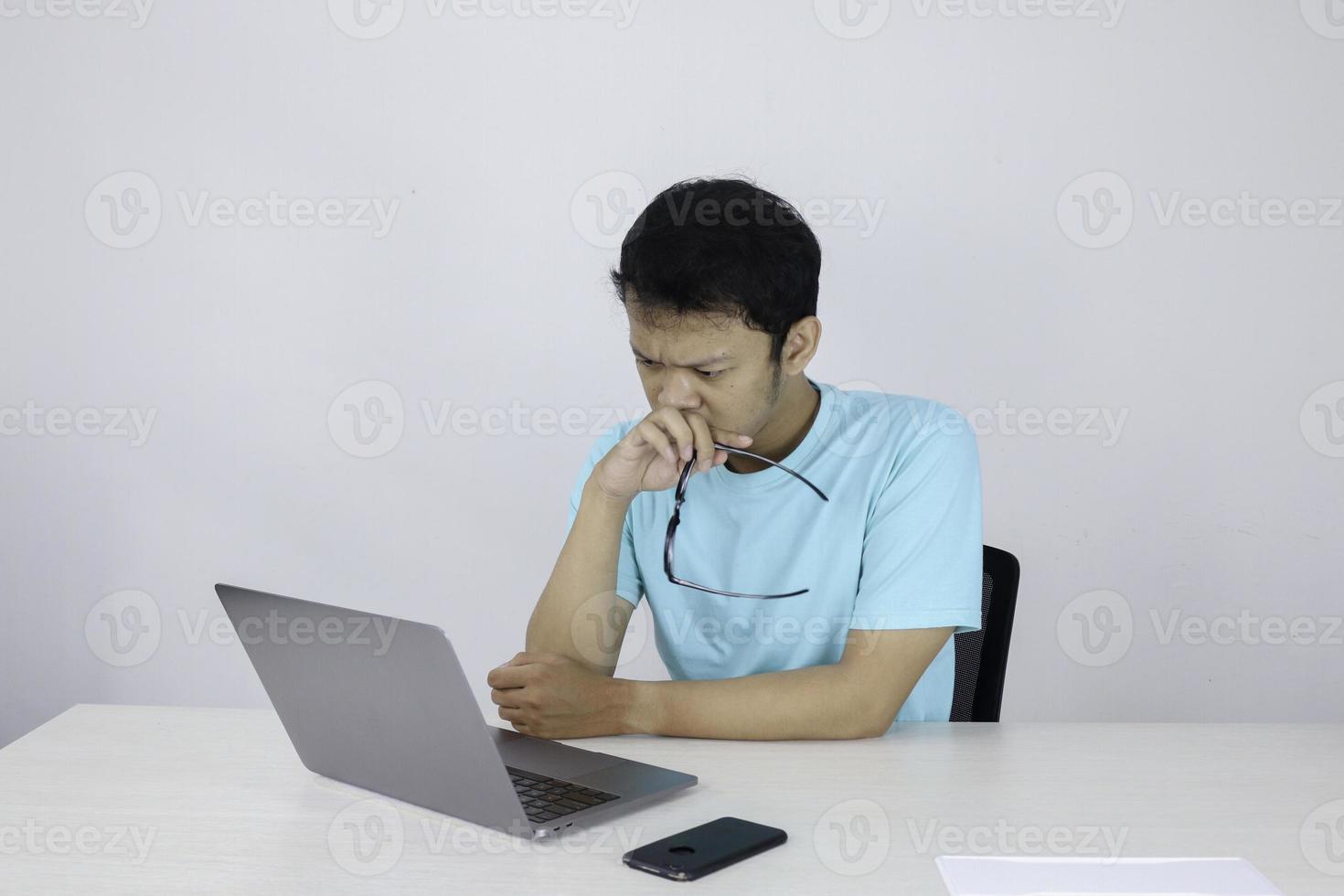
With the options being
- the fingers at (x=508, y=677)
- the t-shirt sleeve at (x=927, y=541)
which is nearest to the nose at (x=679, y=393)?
the t-shirt sleeve at (x=927, y=541)

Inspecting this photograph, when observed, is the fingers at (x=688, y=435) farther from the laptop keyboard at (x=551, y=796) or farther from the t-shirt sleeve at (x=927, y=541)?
the laptop keyboard at (x=551, y=796)

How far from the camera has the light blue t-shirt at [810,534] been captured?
1.72m

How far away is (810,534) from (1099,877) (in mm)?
762

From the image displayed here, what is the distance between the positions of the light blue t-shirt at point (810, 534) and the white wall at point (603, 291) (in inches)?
37.1

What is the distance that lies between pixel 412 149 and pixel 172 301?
0.65 meters

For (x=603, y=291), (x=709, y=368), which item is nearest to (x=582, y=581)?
(x=709, y=368)

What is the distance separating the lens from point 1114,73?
8.80 feet

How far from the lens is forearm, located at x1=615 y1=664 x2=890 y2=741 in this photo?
152cm

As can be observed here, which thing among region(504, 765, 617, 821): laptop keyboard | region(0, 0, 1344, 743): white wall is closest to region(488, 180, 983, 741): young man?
region(504, 765, 617, 821): laptop keyboard

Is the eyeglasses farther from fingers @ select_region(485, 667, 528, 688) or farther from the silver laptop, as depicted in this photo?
the silver laptop

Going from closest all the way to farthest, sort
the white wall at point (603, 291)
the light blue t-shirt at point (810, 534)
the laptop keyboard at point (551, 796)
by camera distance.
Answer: the laptop keyboard at point (551, 796) → the light blue t-shirt at point (810, 534) → the white wall at point (603, 291)

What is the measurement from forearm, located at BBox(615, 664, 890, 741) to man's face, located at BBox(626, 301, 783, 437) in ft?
1.25

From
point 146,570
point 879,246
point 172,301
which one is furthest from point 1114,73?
point 146,570

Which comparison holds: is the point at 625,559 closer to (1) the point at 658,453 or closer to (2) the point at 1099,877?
(1) the point at 658,453
